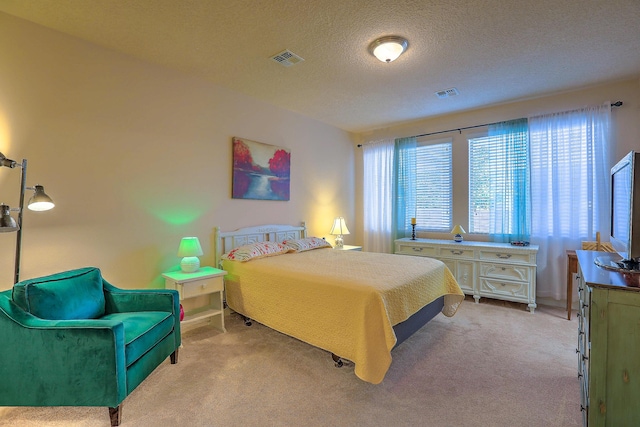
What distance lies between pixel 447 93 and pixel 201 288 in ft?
12.3

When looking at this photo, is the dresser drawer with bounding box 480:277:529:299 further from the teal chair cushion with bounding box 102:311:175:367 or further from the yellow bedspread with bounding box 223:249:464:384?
the teal chair cushion with bounding box 102:311:175:367

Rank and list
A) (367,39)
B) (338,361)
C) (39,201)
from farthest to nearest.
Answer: (367,39), (338,361), (39,201)

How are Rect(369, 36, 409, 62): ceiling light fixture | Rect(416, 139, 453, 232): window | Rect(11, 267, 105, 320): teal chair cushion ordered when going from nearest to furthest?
Rect(11, 267, 105, 320): teal chair cushion, Rect(369, 36, 409, 62): ceiling light fixture, Rect(416, 139, 453, 232): window

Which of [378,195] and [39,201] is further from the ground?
[378,195]

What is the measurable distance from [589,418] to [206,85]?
4155mm

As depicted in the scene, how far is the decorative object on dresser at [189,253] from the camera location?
292 cm

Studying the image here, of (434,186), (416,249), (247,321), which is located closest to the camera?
(247,321)

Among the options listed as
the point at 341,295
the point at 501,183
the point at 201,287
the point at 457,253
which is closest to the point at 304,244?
the point at 201,287

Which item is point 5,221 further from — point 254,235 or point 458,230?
point 458,230

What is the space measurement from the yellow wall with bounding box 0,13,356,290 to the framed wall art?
11cm

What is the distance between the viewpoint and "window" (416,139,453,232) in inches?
186

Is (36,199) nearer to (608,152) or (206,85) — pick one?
(206,85)

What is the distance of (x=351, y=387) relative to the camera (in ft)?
7.03

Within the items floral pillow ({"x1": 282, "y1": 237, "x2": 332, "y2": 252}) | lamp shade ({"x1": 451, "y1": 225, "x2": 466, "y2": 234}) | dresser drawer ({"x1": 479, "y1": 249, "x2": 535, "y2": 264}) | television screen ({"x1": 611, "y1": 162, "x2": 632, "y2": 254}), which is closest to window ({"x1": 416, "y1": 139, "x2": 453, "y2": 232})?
lamp shade ({"x1": 451, "y1": 225, "x2": 466, "y2": 234})
